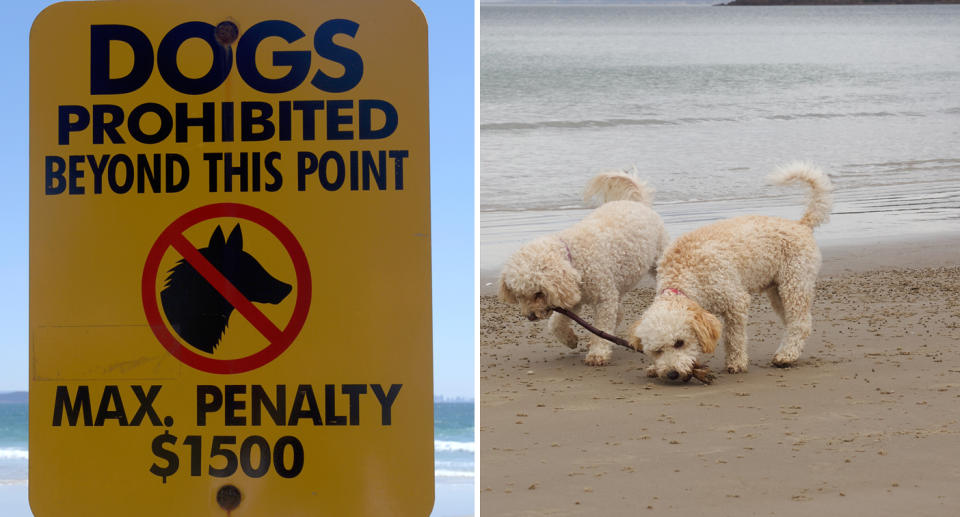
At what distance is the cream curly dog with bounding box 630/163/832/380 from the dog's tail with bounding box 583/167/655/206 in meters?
1.06

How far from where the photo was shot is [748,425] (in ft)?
19.1

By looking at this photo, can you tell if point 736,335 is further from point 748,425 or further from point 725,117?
point 725,117

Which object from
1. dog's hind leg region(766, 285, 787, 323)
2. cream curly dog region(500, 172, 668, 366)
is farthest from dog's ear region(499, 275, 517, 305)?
dog's hind leg region(766, 285, 787, 323)

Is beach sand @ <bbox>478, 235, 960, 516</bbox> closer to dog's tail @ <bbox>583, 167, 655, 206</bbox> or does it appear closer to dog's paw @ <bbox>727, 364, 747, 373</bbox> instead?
dog's paw @ <bbox>727, 364, 747, 373</bbox>

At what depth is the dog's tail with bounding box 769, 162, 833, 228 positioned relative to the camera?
23.4 feet

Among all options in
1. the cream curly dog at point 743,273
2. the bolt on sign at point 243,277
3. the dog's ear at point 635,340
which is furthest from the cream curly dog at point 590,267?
the bolt on sign at point 243,277

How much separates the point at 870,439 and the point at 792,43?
121 ft

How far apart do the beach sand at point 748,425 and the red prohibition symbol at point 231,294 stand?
2969 mm

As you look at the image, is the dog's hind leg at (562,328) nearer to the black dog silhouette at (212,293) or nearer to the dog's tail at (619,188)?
the dog's tail at (619,188)

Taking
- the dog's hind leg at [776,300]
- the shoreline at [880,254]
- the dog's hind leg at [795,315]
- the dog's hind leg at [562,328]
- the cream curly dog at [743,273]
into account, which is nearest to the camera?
the cream curly dog at [743,273]

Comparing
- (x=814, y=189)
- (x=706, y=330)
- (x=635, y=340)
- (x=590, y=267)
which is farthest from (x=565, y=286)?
(x=814, y=189)

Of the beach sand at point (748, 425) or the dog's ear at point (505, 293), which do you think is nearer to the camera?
the beach sand at point (748, 425)

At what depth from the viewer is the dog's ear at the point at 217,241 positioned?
189 centimetres

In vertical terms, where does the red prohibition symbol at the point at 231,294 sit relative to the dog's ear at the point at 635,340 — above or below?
above
